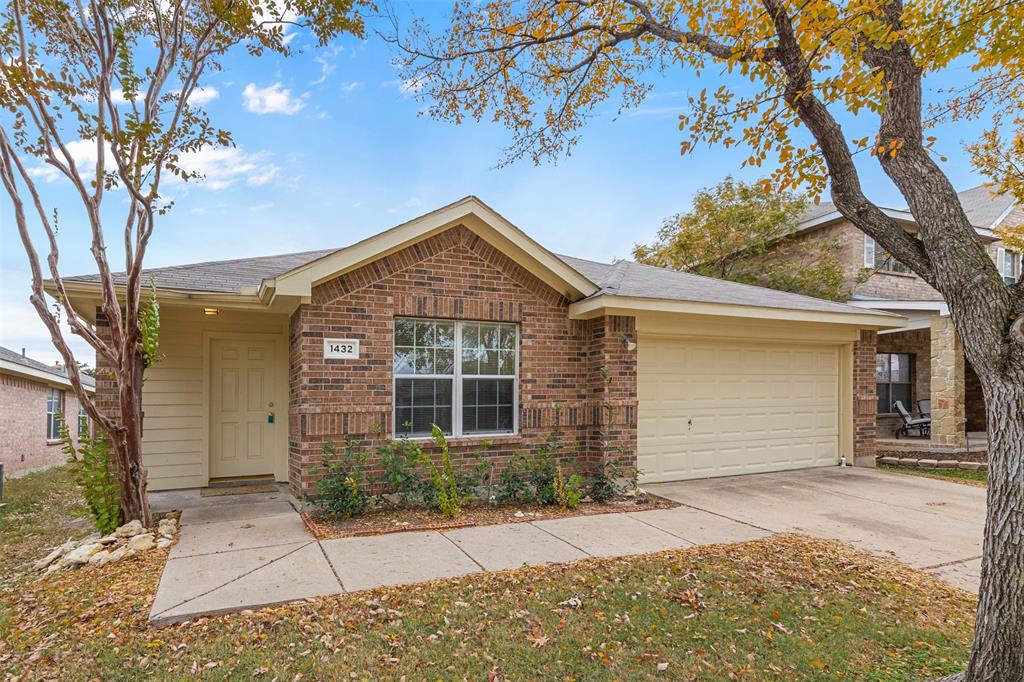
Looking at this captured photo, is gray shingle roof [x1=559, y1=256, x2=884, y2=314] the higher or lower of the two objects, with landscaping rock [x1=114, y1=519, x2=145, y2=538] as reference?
higher

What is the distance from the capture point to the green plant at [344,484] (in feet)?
21.3

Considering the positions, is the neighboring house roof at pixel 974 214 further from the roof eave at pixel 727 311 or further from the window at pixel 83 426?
the window at pixel 83 426

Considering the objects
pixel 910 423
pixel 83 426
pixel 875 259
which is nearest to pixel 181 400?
pixel 83 426

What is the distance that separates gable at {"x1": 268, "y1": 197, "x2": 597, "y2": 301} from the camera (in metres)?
6.59

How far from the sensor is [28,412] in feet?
52.2

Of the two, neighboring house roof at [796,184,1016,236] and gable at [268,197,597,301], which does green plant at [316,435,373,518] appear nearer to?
gable at [268,197,597,301]

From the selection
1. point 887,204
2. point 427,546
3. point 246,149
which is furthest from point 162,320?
point 887,204

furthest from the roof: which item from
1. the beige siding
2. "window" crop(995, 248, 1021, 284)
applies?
the beige siding

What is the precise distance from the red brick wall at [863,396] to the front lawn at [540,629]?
6.21 metres

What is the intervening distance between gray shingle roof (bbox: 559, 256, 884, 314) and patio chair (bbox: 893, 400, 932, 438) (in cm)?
739

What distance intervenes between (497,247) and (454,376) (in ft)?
6.03

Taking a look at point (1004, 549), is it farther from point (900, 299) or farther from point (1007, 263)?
point (1007, 263)

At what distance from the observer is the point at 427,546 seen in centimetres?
558

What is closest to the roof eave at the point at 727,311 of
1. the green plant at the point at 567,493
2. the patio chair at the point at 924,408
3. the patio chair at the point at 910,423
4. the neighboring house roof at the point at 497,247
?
the neighboring house roof at the point at 497,247
